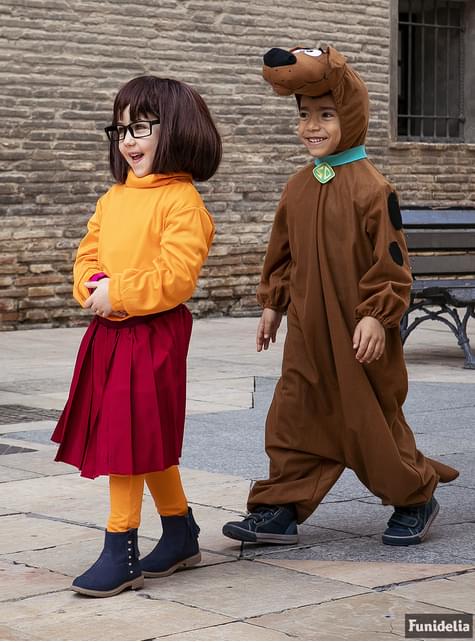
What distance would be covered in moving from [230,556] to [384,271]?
1.07m

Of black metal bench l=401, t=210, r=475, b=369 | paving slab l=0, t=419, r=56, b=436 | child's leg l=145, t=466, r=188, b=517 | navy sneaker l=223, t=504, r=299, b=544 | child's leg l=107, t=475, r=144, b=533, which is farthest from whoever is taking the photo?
black metal bench l=401, t=210, r=475, b=369

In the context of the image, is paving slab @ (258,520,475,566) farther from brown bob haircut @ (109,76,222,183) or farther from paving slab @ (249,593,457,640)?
brown bob haircut @ (109,76,222,183)

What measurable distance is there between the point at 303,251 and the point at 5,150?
8099mm

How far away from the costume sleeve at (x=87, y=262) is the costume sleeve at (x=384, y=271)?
889 mm

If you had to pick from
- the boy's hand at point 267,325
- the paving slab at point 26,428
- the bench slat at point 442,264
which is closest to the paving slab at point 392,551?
the boy's hand at point 267,325

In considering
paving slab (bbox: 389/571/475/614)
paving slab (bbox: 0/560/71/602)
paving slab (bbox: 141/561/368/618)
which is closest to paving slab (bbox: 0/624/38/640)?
paving slab (bbox: 0/560/71/602)

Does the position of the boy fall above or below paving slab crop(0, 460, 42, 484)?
above

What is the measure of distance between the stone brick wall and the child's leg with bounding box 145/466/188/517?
8184 mm

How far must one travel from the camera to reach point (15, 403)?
803 centimetres

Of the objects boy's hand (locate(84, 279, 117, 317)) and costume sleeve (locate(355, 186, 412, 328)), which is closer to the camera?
boy's hand (locate(84, 279, 117, 317))

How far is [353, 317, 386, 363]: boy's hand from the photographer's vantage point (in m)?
4.50

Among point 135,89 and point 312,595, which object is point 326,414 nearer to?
point 312,595

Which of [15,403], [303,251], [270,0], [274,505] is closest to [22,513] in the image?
[274,505]

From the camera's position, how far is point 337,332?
4.62 metres
